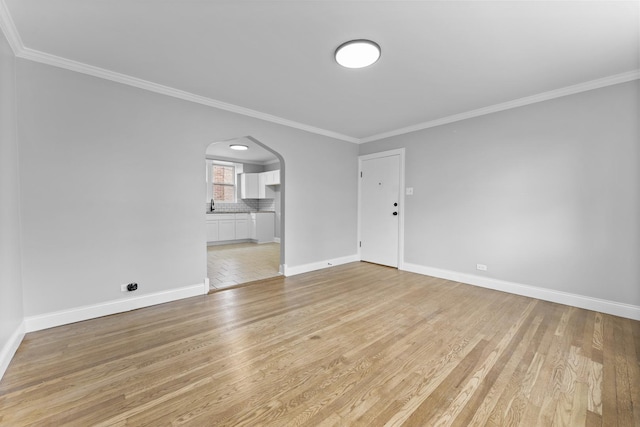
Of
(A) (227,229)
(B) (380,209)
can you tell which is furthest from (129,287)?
(A) (227,229)

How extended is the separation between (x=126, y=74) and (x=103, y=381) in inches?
108

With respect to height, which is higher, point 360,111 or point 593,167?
point 360,111

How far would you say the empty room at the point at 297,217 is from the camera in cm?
162

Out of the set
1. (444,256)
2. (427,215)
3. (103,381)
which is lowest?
(103,381)

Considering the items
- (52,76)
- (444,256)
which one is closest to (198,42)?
(52,76)

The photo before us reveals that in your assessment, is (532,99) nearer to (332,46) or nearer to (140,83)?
(332,46)

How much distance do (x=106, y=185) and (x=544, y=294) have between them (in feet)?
16.4

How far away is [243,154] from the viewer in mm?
6953

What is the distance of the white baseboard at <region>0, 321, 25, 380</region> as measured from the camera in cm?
174

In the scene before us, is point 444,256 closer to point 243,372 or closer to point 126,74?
point 243,372

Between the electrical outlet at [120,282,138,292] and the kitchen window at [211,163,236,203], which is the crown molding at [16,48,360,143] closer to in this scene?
the electrical outlet at [120,282,138,292]

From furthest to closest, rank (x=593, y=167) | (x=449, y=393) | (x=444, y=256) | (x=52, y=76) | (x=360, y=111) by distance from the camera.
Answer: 1. (x=444, y=256)
2. (x=360, y=111)
3. (x=593, y=167)
4. (x=52, y=76)
5. (x=449, y=393)

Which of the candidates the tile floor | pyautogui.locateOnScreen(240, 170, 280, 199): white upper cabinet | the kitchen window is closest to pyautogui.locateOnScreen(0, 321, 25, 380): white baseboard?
the tile floor

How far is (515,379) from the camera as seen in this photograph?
67.0 inches
